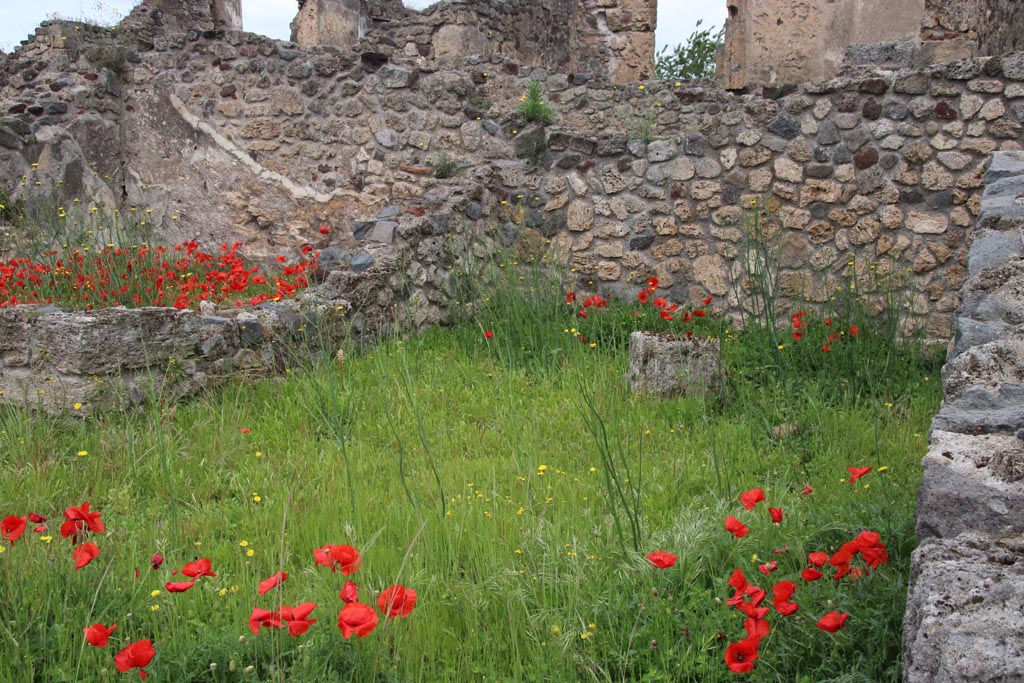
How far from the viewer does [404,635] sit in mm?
2410

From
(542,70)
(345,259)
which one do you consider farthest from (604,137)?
(345,259)

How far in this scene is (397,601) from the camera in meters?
2.11

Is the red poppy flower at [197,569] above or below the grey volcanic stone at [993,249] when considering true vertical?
below

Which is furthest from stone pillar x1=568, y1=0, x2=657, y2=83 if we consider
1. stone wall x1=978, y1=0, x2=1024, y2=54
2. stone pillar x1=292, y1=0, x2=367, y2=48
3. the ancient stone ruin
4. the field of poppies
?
the field of poppies

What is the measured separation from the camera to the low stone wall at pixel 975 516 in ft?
4.71

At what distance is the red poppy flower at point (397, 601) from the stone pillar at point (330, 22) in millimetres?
13109

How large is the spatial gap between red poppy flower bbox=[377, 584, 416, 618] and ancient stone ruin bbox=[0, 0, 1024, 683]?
3.54ft

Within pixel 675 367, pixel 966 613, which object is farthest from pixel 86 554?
pixel 675 367

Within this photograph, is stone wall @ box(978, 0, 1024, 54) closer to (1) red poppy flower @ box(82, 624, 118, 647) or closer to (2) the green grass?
(2) the green grass

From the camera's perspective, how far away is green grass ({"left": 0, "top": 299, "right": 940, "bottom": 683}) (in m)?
2.30

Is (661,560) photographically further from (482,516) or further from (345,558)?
(482,516)

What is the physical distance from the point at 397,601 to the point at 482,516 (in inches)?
39.9

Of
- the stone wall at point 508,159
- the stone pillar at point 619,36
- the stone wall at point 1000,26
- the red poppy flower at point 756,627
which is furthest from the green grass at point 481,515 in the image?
the stone pillar at point 619,36

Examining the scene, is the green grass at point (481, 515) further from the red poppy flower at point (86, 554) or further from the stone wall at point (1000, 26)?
the stone wall at point (1000, 26)
